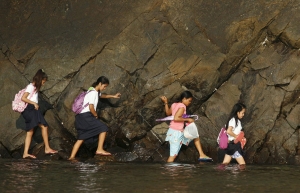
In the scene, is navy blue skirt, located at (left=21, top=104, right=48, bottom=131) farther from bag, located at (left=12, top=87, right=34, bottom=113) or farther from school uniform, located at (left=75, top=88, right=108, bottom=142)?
school uniform, located at (left=75, top=88, right=108, bottom=142)

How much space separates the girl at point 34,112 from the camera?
12.6 metres

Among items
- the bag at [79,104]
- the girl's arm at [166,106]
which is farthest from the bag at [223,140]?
the bag at [79,104]

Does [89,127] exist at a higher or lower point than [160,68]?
lower

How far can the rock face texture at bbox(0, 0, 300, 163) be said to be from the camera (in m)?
13.2

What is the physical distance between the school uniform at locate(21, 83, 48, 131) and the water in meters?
1.23

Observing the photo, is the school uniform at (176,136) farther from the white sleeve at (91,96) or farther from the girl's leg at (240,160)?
the white sleeve at (91,96)

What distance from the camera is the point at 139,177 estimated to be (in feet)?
31.0

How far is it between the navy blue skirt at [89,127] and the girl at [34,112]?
0.66 m

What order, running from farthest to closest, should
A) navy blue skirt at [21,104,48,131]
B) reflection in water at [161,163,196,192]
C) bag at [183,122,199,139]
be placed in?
1. navy blue skirt at [21,104,48,131]
2. bag at [183,122,199,139]
3. reflection in water at [161,163,196,192]

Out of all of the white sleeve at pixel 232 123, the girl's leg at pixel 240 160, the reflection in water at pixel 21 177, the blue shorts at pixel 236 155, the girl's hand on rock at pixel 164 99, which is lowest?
the reflection in water at pixel 21 177

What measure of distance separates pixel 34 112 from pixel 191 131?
3.20 m

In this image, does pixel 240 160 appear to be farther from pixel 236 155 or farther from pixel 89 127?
pixel 89 127

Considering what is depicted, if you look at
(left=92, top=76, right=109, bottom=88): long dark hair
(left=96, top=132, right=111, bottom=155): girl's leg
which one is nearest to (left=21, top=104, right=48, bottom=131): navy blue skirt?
(left=96, top=132, right=111, bottom=155): girl's leg

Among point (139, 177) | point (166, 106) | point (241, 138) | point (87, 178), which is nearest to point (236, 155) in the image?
point (241, 138)
